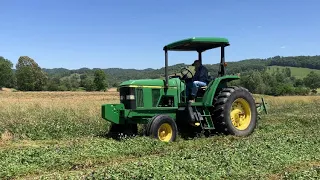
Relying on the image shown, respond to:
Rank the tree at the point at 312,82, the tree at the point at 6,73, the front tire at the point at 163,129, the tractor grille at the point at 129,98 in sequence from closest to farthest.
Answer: the front tire at the point at 163,129 → the tractor grille at the point at 129,98 → the tree at the point at 6,73 → the tree at the point at 312,82

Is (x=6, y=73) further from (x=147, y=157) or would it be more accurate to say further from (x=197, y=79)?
(x=147, y=157)

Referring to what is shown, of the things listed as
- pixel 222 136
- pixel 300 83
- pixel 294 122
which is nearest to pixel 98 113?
pixel 222 136

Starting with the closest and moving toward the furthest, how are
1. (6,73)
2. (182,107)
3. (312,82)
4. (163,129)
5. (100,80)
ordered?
(163,129)
(182,107)
(6,73)
(100,80)
(312,82)

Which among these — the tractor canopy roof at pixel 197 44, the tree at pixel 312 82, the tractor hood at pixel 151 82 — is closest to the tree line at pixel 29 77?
the tree at pixel 312 82

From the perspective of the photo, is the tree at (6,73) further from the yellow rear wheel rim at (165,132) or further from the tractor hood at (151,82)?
the yellow rear wheel rim at (165,132)

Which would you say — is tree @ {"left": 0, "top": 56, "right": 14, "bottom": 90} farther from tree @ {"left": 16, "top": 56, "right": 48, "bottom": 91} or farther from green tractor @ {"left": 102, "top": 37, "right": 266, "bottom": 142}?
green tractor @ {"left": 102, "top": 37, "right": 266, "bottom": 142}

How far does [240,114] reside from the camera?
10.9 meters

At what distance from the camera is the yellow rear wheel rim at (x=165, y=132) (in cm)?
910

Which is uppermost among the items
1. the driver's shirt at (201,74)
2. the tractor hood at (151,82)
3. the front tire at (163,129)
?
the driver's shirt at (201,74)

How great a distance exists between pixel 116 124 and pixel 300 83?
85.1 meters

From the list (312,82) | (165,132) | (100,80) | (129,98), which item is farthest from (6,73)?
(312,82)

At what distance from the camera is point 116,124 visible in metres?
9.99

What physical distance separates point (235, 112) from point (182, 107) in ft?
6.18

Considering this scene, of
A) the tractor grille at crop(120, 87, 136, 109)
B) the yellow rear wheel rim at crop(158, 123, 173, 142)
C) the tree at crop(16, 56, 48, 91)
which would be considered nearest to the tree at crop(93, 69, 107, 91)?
the tree at crop(16, 56, 48, 91)
